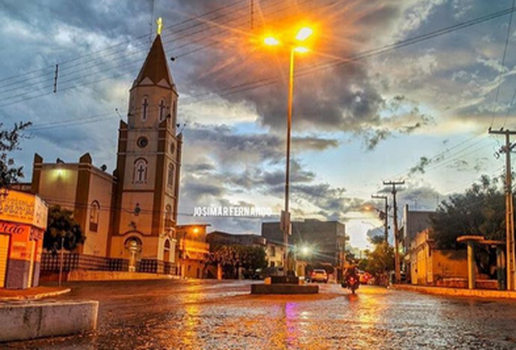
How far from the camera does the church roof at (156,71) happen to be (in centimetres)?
6481

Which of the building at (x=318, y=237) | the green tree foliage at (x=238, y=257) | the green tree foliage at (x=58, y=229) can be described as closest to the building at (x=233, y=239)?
the green tree foliage at (x=238, y=257)

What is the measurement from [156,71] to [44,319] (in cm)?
6040

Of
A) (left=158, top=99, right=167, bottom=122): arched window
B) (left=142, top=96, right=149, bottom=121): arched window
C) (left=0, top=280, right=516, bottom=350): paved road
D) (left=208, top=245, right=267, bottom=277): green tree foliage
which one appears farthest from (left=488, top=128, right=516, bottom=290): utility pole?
(left=208, top=245, right=267, bottom=277): green tree foliage

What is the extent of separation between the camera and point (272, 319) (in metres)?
10.5

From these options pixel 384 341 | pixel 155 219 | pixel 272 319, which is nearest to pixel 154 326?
pixel 272 319

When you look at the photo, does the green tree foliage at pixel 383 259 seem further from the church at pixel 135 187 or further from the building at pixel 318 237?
the building at pixel 318 237

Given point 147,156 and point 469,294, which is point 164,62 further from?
point 469,294

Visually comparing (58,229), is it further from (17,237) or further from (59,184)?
(59,184)

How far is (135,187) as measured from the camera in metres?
62.9

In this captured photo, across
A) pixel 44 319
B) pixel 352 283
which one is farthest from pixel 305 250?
pixel 44 319

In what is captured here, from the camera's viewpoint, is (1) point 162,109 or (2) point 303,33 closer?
(2) point 303,33

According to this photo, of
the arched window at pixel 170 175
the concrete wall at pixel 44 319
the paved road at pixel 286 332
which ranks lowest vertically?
the paved road at pixel 286 332

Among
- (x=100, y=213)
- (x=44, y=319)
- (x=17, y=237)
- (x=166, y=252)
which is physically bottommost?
(x=44, y=319)

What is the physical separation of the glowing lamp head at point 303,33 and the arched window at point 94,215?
43.1 metres
